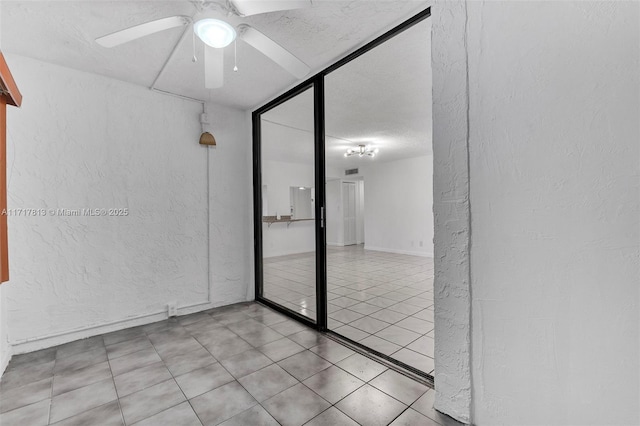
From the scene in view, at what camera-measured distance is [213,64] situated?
74.9 inches

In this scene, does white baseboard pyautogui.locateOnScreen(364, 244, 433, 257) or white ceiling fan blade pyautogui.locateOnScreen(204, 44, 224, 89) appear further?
white baseboard pyautogui.locateOnScreen(364, 244, 433, 257)

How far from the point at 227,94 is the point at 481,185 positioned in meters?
2.78

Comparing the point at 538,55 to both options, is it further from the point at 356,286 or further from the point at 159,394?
the point at 356,286

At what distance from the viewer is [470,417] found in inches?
58.3

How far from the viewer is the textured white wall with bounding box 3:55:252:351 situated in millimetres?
2389

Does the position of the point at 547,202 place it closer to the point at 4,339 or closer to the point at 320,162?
the point at 320,162

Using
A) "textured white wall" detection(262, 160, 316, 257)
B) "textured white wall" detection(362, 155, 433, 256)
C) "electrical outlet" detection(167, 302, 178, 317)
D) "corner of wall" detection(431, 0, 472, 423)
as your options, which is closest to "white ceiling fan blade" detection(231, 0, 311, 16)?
"corner of wall" detection(431, 0, 472, 423)

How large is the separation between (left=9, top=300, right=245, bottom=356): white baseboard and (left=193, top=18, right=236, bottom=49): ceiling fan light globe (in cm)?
269

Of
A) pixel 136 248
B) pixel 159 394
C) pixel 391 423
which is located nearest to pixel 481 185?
pixel 391 423

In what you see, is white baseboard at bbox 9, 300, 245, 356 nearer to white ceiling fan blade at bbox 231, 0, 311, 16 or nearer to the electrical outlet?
the electrical outlet

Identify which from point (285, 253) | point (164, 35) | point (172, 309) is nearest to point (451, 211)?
point (164, 35)

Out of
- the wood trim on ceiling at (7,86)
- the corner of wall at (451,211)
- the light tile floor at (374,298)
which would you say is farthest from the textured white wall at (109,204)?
the corner of wall at (451,211)

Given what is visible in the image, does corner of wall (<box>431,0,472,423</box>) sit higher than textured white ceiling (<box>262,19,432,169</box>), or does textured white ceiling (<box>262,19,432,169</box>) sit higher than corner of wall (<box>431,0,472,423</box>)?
textured white ceiling (<box>262,19,432,169</box>)

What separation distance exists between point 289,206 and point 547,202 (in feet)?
19.9
